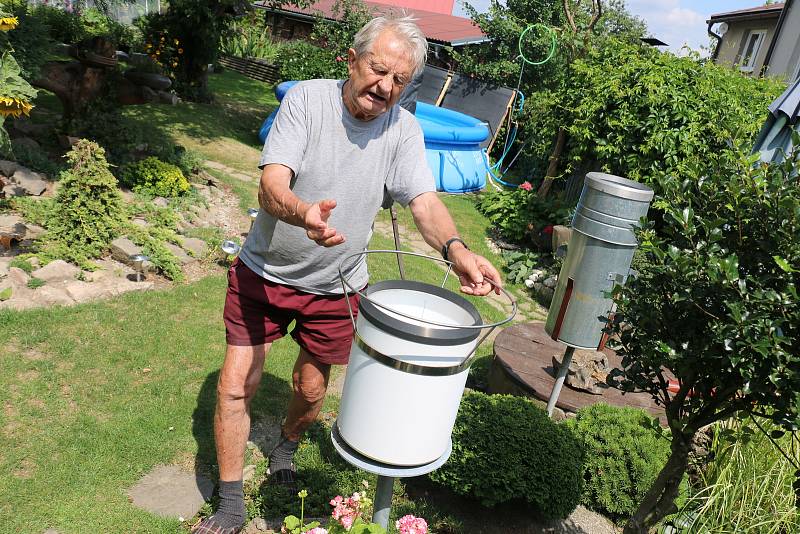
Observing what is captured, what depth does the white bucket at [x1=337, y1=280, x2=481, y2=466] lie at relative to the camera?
1.76m

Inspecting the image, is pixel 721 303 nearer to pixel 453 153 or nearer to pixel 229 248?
pixel 229 248

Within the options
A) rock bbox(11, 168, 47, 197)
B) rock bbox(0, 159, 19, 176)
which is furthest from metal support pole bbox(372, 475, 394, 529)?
rock bbox(0, 159, 19, 176)

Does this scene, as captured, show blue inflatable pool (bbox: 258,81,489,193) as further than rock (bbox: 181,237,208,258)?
Yes

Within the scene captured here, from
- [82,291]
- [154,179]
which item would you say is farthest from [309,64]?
[82,291]

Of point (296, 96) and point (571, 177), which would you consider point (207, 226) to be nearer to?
point (296, 96)

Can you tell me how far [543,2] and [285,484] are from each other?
13032 millimetres

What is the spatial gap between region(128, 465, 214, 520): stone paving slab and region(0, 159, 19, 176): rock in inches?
157

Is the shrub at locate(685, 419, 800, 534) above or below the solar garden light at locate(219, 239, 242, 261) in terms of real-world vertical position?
above

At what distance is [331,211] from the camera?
241 cm

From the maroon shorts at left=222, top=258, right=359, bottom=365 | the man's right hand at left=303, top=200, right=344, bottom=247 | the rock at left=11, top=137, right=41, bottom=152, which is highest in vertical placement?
the man's right hand at left=303, top=200, right=344, bottom=247

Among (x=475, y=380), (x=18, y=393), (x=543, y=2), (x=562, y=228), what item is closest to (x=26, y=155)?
(x=18, y=393)

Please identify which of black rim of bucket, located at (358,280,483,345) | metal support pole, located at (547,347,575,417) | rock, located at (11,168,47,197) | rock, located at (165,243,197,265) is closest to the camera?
black rim of bucket, located at (358,280,483,345)

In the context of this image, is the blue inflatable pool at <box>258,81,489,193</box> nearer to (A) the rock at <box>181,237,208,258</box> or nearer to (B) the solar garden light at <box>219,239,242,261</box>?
(A) the rock at <box>181,237,208,258</box>

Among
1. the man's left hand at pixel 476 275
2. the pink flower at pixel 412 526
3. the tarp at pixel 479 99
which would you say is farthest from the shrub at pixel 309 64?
the pink flower at pixel 412 526
